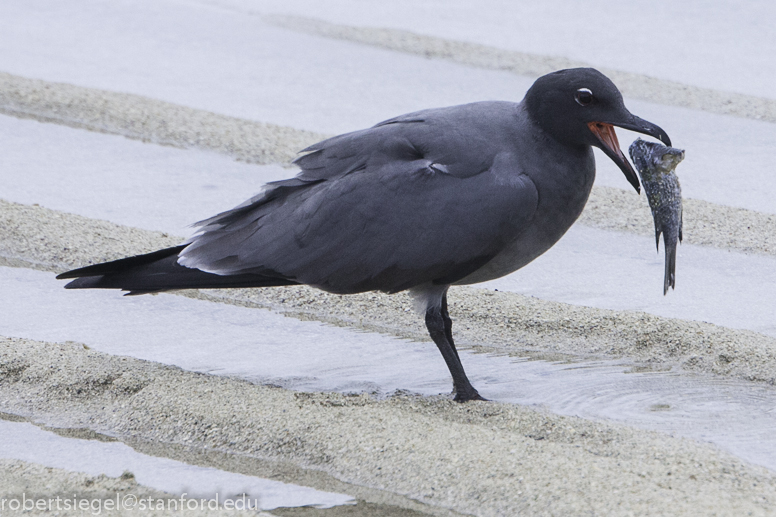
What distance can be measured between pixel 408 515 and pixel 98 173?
3.91 meters

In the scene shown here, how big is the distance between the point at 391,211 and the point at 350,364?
31.4 inches

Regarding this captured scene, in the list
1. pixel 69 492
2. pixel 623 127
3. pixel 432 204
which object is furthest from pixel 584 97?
pixel 69 492

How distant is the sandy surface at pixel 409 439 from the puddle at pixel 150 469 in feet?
0.33

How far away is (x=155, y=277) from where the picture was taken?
393cm

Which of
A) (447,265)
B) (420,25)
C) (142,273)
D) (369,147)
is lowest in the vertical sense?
(142,273)

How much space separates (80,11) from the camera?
32.2 feet

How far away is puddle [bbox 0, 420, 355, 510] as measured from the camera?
3.18m

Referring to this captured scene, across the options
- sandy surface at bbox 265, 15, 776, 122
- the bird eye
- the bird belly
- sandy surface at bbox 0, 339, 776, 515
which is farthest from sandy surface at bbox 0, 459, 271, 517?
sandy surface at bbox 265, 15, 776, 122

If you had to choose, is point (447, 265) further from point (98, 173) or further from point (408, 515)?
point (98, 173)

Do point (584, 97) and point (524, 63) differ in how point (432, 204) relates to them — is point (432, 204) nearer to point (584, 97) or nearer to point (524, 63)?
point (584, 97)

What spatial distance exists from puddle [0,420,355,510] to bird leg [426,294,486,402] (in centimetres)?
83

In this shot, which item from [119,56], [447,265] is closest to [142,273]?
[447,265]

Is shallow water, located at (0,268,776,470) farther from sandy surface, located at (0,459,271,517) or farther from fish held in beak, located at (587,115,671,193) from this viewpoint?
sandy surface, located at (0,459,271,517)

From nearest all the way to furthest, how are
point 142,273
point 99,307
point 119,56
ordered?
point 142,273, point 99,307, point 119,56
